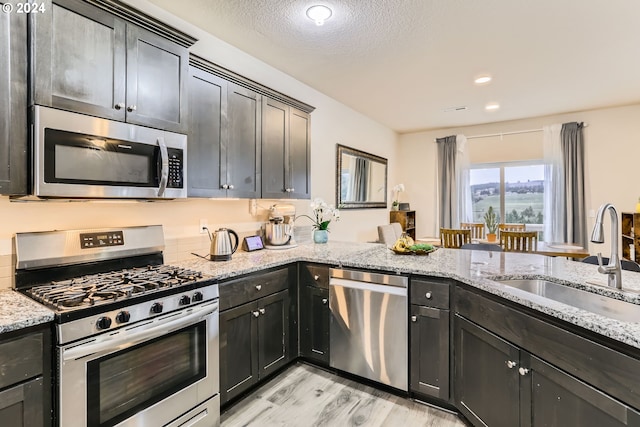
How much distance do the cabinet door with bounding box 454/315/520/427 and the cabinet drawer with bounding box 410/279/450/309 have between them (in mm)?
144

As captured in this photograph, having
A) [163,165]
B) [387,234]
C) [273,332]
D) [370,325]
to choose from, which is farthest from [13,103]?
[387,234]

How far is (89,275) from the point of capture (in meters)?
1.89

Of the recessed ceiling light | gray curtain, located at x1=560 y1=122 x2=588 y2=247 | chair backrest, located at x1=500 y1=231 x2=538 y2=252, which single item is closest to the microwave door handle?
the recessed ceiling light

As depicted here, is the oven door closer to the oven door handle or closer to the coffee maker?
the oven door handle

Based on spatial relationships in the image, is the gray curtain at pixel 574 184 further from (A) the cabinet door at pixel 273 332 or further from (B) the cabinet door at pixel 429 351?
(A) the cabinet door at pixel 273 332

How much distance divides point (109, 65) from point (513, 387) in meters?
2.64

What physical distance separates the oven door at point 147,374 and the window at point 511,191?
17.5ft

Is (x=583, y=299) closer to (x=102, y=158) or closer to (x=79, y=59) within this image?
(x=102, y=158)

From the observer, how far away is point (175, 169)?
2031mm

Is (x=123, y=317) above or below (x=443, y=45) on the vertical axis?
below

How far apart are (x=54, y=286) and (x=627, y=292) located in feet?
9.25

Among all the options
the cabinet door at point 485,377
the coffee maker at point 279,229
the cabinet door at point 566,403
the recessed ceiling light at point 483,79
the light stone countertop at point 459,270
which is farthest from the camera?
the recessed ceiling light at point 483,79

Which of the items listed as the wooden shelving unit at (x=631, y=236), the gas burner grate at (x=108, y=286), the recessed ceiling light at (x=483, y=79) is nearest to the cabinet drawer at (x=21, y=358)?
the gas burner grate at (x=108, y=286)

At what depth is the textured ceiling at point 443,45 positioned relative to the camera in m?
2.26
